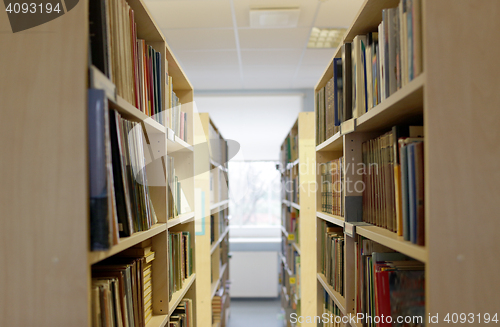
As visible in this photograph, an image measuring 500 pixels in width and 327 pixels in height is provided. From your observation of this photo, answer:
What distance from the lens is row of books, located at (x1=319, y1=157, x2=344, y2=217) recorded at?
1603mm

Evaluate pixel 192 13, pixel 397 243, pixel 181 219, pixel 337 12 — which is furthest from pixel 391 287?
pixel 192 13

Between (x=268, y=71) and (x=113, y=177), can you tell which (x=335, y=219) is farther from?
(x=268, y=71)

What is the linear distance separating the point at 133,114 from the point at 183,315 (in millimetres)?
1056

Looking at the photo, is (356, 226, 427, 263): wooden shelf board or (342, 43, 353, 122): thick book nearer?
(356, 226, 427, 263): wooden shelf board

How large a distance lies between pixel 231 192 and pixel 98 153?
4.73 metres

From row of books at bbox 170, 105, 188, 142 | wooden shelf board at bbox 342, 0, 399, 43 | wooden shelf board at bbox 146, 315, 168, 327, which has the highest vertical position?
wooden shelf board at bbox 342, 0, 399, 43

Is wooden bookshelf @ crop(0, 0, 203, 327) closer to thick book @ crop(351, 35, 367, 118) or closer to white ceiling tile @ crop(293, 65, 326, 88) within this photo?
thick book @ crop(351, 35, 367, 118)

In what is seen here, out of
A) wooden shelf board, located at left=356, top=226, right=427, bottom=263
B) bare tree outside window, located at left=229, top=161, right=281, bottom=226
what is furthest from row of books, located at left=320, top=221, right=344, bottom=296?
bare tree outside window, located at left=229, top=161, right=281, bottom=226

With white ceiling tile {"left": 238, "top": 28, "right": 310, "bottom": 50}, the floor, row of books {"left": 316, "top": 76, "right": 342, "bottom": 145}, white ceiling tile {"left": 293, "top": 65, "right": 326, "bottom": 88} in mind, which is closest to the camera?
row of books {"left": 316, "top": 76, "right": 342, "bottom": 145}

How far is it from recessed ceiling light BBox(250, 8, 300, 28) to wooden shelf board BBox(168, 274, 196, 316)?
1976 millimetres

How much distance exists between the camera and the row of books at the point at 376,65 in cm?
86

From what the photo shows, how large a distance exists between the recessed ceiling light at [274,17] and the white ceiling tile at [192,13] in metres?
0.20

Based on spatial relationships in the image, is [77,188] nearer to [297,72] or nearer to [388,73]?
[388,73]

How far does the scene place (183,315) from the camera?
168 centimetres
